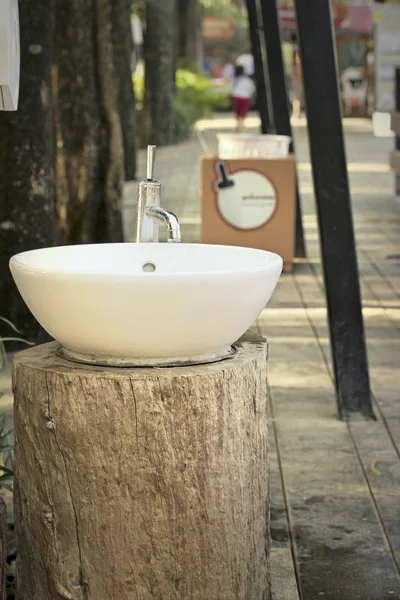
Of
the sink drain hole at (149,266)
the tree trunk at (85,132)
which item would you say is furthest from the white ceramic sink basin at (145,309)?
the tree trunk at (85,132)

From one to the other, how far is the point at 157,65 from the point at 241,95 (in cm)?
517

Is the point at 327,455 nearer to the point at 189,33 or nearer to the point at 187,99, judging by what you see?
the point at 187,99

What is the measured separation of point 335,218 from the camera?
15.7ft

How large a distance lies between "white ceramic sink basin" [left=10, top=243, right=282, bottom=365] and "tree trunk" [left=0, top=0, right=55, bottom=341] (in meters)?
3.08

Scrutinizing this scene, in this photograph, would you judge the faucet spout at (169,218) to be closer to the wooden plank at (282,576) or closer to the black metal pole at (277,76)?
the wooden plank at (282,576)

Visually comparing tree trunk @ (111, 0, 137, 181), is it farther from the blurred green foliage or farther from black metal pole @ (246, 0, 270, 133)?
the blurred green foliage

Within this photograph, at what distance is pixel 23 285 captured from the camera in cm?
257

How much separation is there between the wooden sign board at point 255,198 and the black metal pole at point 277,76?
549 mm

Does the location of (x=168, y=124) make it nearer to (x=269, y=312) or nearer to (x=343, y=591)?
(x=269, y=312)

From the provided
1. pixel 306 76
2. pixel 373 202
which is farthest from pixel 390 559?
pixel 373 202

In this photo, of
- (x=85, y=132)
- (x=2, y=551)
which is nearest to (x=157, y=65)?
(x=85, y=132)

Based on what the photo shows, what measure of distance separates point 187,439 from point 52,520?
36cm

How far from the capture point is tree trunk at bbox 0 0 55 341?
5617 millimetres

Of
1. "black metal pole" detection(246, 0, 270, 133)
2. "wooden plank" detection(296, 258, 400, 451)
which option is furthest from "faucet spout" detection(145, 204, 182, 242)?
"black metal pole" detection(246, 0, 270, 133)
